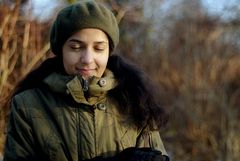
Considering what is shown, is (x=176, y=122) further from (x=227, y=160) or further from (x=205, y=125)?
(x=227, y=160)

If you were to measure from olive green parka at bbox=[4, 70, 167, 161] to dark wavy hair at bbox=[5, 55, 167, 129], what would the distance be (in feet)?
0.24

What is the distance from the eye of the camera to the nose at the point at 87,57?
10.2 feet

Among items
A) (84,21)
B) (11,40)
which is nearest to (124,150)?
(84,21)

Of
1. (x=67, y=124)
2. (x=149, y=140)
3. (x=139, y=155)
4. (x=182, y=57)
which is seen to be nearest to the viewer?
(x=139, y=155)

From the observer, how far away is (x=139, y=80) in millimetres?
3365

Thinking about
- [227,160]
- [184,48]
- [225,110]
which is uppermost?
[184,48]

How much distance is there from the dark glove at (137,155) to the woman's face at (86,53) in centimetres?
42

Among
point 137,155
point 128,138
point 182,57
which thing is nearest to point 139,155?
point 137,155

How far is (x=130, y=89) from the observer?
333cm

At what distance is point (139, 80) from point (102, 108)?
1.02 feet

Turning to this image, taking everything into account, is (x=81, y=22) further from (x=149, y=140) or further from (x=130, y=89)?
(x=149, y=140)

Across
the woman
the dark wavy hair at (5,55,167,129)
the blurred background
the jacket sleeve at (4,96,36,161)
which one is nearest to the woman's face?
the woman

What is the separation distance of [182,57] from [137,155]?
35.5 ft

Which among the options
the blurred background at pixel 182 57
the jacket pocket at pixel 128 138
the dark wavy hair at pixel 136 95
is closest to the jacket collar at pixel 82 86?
the dark wavy hair at pixel 136 95
